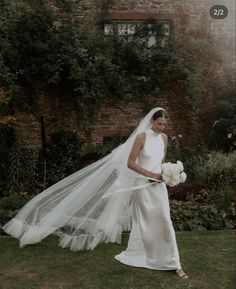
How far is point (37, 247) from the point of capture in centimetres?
728

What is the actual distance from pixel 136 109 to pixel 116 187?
7.08 metres

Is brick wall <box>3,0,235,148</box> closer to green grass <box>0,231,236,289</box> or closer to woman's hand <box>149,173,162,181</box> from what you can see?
green grass <box>0,231,236,289</box>

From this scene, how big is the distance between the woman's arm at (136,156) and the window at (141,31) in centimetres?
737

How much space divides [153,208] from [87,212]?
3.81ft

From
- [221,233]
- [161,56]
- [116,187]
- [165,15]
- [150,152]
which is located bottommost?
[221,233]

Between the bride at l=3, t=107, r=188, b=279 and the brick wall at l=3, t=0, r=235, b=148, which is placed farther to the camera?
the brick wall at l=3, t=0, r=235, b=148

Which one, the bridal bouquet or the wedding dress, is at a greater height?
the bridal bouquet

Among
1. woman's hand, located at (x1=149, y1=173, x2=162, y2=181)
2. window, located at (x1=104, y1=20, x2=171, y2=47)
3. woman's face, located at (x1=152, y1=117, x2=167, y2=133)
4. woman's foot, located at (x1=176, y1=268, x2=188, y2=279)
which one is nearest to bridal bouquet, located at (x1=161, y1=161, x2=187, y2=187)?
woman's hand, located at (x1=149, y1=173, x2=162, y2=181)

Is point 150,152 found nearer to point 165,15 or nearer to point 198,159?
point 198,159

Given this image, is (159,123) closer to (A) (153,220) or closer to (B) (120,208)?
(A) (153,220)

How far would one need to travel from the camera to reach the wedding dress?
6398 millimetres

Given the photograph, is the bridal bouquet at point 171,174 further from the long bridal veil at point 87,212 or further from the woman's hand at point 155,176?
the long bridal veil at point 87,212

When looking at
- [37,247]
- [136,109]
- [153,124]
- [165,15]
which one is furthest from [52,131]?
[153,124]

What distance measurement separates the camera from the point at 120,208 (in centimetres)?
683
